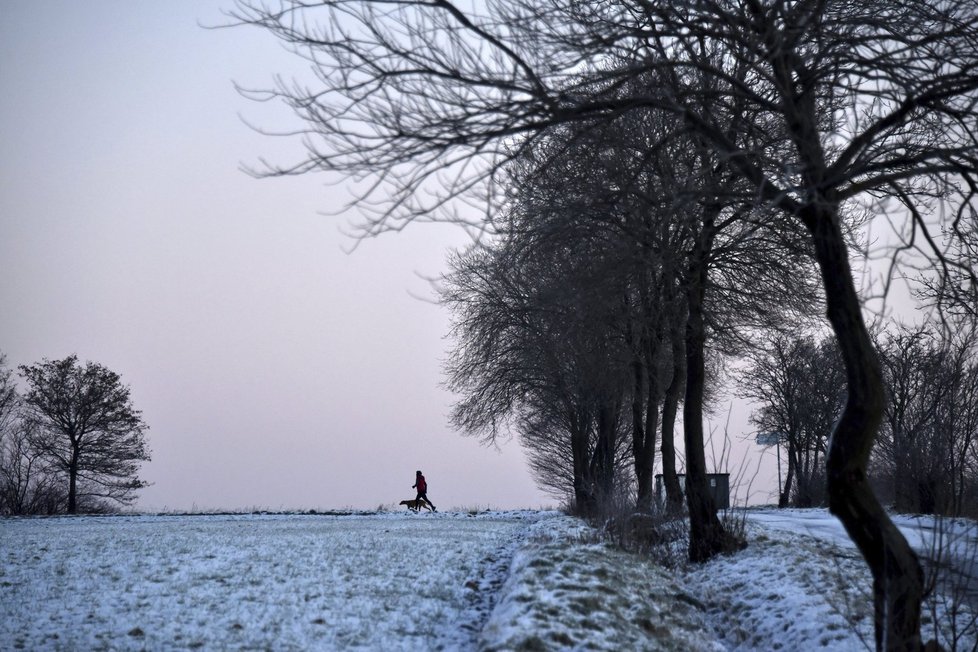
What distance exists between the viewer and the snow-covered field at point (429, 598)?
8.00m

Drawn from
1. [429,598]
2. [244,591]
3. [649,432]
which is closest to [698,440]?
[429,598]

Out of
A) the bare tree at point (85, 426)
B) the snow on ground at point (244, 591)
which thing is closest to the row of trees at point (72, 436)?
the bare tree at point (85, 426)

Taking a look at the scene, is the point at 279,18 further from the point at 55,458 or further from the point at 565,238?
the point at 55,458

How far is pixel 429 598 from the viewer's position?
10.3 metres

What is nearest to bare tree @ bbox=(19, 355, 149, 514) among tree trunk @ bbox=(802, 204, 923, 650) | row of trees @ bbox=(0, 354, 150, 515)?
row of trees @ bbox=(0, 354, 150, 515)

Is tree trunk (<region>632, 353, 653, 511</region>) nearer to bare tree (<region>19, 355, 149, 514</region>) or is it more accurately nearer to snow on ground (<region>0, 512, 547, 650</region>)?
snow on ground (<region>0, 512, 547, 650</region>)

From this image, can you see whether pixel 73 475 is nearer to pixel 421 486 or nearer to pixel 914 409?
pixel 421 486

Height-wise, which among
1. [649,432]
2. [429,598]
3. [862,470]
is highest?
[649,432]

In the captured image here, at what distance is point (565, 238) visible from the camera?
10555mm

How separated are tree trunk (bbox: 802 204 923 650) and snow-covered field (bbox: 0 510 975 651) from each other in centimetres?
32

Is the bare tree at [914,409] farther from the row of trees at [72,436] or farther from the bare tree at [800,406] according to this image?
the row of trees at [72,436]

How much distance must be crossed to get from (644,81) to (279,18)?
3.50m

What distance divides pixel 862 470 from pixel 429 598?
5.32 meters

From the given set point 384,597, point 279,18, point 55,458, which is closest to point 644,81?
point 279,18
